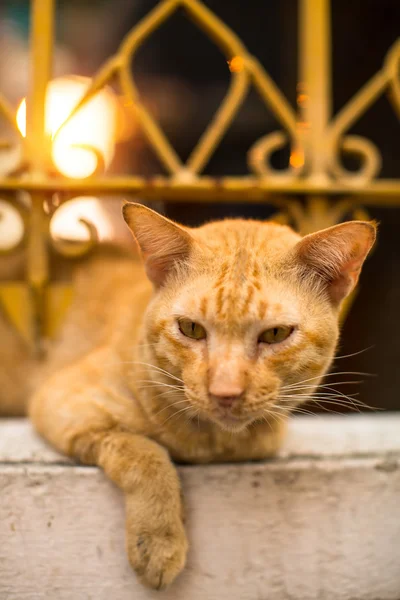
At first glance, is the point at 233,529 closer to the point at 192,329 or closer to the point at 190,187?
the point at 192,329

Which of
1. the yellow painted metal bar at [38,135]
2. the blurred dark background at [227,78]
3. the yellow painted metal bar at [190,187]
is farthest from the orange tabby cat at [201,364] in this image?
the blurred dark background at [227,78]

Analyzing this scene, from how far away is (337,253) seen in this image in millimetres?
1144

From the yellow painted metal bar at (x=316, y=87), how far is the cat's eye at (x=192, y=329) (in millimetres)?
785

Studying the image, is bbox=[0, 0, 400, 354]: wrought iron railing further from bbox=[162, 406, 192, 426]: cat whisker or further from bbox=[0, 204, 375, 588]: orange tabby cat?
bbox=[162, 406, 192, 426]: cat whisker

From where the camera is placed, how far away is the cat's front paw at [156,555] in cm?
107

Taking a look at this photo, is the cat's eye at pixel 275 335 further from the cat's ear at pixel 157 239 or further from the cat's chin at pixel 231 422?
the cat's ear at pixel 157 239

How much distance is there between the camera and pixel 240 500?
125cm

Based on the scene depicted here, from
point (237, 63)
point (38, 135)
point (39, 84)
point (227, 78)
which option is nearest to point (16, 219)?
point (38, 135)

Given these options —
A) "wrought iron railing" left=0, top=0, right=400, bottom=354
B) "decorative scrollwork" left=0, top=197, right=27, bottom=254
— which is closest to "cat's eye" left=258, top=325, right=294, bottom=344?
"wrought iron railing" left=0, top=0, right=400, bottom=354

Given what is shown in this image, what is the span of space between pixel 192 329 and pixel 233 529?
483 mm

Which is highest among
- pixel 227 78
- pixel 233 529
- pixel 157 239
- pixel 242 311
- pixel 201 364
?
pixel 227 78

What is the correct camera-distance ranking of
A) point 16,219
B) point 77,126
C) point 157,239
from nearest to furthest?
point 157,239
point 16,219
point 77,126

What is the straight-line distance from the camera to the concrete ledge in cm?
118

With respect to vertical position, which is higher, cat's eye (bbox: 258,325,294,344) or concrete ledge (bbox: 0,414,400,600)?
cat's eye (bbox: 258,325,294,344)
